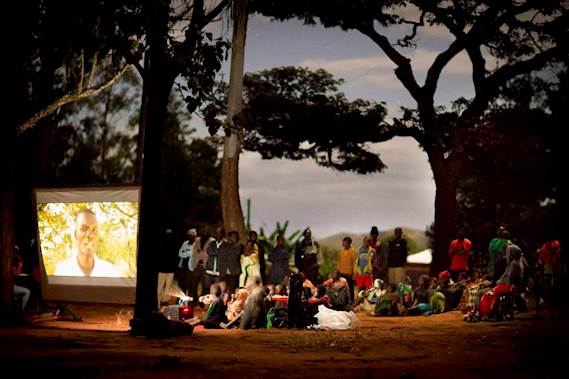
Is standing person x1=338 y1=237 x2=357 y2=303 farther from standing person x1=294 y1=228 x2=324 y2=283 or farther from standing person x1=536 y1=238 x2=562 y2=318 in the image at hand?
standing person x1=536 y1=238 x2=562 y2=318

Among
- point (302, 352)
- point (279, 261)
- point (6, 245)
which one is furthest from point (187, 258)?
point (302, 352)

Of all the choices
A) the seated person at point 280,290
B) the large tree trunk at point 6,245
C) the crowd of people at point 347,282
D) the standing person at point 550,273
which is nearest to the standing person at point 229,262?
the crowd of people at point 347,282

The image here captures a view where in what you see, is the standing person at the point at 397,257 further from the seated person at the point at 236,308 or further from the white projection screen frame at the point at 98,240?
the white projection screen frame at the point at 98,240

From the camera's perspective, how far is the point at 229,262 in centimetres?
1878

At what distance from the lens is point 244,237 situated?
22.2m

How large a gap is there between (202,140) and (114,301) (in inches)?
942

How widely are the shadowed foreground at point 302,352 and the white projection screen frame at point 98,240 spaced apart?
2.63 ft

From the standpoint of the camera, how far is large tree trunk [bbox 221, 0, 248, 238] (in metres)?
21.8

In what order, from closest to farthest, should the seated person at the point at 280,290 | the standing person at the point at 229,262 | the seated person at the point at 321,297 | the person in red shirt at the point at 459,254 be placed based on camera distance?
the seated person at the point at 321,297 → the seated person at the point at 280,290 → the standing person at the point at 229,262 → the person in red shirt at the point at 459,254

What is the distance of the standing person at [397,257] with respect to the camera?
21.0m

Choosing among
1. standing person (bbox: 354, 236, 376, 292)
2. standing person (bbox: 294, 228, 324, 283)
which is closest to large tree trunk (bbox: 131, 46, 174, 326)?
standing person (bbox: 294, 228, 324, 283)

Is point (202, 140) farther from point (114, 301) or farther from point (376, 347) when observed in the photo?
point (376, 347)

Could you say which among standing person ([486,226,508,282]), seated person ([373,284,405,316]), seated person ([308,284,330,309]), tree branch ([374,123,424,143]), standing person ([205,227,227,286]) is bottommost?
seated person ([373,284,405,316])

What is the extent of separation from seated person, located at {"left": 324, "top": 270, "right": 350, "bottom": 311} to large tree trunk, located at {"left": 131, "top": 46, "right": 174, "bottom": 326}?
536 centimetres
